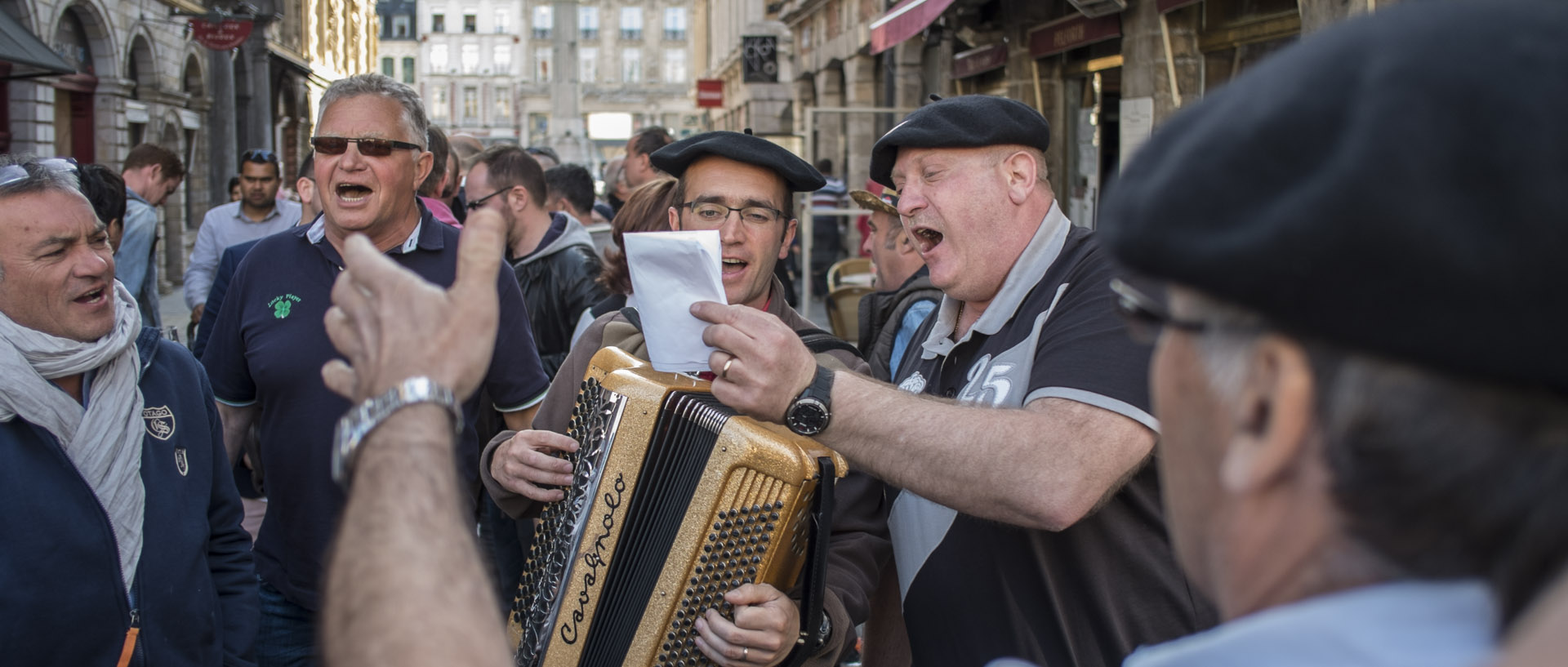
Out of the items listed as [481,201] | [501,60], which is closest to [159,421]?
[481,201]

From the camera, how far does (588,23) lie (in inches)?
3745

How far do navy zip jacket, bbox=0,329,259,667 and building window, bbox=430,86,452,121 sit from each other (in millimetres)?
98703

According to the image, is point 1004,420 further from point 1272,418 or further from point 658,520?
point 1272,418

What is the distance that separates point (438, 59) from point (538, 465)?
332 feet

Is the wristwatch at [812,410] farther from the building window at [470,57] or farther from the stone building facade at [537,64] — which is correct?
the building window at [470,57]

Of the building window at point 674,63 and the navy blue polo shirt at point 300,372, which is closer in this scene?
the navy blue polo shirt at point 300,372

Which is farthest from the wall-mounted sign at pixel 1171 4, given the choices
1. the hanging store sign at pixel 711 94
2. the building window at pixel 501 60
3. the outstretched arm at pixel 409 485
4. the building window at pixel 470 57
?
the building window at pixel 470 57

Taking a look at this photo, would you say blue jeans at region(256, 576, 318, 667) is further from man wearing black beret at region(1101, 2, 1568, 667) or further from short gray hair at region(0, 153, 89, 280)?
man wearing black beret at region(1101, 2, 1568, 667)

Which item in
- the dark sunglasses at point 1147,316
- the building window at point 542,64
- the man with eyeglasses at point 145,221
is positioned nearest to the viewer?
the dark sunglasses at point 1147,316

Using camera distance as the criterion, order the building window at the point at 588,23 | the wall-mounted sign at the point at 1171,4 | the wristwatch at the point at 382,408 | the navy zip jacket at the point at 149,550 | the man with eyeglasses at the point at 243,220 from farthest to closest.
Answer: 1. the building window at the point at 588,23
2. the wall-mounted sign at the point at 1171,4
3. the man with eyeglasses at the point at 243,220
4. the navy zip jacket at the point at 149,550
5. the wristwatch at the point at 382,408

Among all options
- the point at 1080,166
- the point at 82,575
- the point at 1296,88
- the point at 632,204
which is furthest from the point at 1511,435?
the point at 1080,166

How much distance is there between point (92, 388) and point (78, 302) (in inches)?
8.3

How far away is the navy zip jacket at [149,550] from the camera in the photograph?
241 centimetres

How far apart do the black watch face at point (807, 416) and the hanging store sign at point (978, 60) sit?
11.4 m
